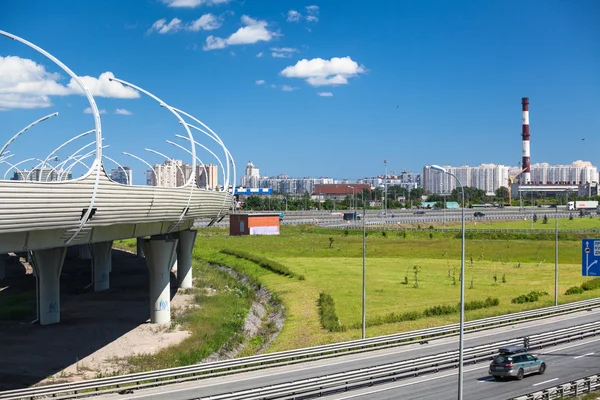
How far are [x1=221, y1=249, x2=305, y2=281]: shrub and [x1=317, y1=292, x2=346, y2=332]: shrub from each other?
13171 millimetres

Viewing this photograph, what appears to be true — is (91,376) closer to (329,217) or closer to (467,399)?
(467,399)

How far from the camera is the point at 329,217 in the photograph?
18650 centimetres

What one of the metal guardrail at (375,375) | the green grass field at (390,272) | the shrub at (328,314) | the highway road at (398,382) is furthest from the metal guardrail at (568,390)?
the shrub at (328,314)

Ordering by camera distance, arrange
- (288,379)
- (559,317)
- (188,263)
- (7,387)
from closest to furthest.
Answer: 1. (288,379)
2. (7,387)
3. (559,317)
4. (188,263)

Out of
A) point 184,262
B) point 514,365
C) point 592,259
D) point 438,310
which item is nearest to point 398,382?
point 514,365

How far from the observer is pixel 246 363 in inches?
1345

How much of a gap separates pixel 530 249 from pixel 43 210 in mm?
86956

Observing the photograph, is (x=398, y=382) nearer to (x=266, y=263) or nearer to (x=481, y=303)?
(x=481, y=303)

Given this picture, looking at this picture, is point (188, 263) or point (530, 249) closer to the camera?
point (188, 263)

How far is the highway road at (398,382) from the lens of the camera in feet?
96.5

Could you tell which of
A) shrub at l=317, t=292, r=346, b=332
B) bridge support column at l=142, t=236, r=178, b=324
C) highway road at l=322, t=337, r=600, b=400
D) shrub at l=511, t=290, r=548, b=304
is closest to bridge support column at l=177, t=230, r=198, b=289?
bridge support column at l=142, t=236, r=178, b=324

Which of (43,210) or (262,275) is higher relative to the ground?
(43,210)

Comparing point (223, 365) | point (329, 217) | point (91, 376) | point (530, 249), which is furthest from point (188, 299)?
point (329, 217)

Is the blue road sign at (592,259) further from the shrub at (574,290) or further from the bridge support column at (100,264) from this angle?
the bridge support column at (100,264)
